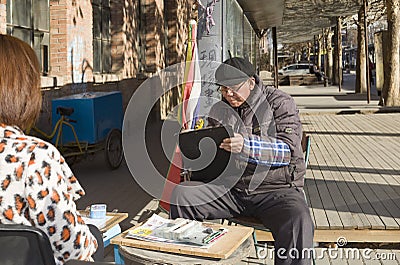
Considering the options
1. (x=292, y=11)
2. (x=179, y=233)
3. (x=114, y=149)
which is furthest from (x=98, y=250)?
(x=292, y=11)

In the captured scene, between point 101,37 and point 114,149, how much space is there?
11.9ft

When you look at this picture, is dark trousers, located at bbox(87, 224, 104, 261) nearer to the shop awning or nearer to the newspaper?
the newspaper

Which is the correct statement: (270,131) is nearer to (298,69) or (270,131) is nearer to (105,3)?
(105,3)

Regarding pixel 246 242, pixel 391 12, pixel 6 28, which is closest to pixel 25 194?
pixel 246 242

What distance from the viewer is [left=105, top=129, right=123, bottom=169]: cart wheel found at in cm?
780

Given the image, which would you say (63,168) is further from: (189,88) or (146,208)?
(146,208)

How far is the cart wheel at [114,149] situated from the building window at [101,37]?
2777mm

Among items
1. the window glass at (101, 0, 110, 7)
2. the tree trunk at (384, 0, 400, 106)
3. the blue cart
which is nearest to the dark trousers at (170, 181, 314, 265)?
the blue cart

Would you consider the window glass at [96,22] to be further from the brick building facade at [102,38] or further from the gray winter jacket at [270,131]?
the gray winter jacket at [270,131]

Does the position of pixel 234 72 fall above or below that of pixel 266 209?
above

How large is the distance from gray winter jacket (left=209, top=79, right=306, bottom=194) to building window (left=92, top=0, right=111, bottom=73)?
739 cm

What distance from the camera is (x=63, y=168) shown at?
2084 millimetres

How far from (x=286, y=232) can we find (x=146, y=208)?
283 centimetres

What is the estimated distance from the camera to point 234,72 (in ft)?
11.4
